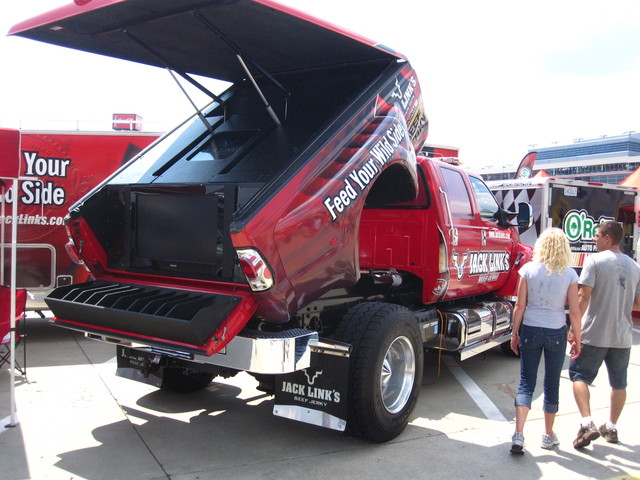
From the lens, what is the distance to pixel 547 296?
4320mm

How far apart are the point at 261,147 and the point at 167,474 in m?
2.61

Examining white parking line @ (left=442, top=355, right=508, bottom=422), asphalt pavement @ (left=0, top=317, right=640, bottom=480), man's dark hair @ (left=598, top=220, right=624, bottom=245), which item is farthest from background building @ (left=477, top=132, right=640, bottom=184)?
man's dark hair @ (left=598, top=220, right=624, bottom=245)

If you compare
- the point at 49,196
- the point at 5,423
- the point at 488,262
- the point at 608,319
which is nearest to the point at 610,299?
the point at 608,319

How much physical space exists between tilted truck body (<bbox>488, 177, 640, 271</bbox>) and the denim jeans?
663 centimetres

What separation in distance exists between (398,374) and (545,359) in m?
1.17

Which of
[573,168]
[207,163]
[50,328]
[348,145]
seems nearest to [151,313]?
[207,163]

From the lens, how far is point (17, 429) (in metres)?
4.55

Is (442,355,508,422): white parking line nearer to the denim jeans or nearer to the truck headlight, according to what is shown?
the denim jeans

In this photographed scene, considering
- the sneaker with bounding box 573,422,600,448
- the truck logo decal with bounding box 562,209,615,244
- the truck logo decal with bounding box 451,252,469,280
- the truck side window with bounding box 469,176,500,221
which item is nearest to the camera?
the sneaker with bounding box 573,422,600,448

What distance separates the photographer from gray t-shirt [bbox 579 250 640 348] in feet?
14.9

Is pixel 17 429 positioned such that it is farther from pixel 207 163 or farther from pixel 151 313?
pixel 207 163

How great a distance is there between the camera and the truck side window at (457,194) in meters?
6.03

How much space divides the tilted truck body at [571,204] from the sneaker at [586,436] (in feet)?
21.5

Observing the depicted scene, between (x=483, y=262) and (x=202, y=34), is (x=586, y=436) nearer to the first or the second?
(x=483, y=262)
